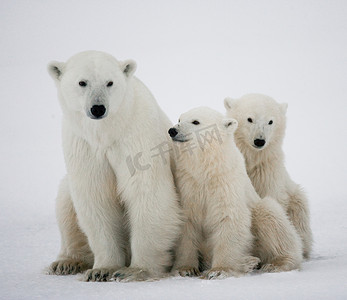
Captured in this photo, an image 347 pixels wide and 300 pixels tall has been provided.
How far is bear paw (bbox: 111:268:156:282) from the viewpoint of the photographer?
186 inches

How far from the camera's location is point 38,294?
13.9 feet

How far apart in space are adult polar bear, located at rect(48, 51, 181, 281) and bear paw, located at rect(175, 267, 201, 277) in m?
0.14

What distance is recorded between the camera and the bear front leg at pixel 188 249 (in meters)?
5.07

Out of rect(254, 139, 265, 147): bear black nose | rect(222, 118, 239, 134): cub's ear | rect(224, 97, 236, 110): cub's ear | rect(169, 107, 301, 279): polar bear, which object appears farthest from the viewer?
rect(224, 97, 236, 110): cub's ear

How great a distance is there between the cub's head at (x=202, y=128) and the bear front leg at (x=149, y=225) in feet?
1.47

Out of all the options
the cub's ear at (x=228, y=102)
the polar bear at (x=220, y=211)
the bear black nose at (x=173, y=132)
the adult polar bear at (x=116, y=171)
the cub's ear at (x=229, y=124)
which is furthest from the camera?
the cub's ear at (x=228, y=102)

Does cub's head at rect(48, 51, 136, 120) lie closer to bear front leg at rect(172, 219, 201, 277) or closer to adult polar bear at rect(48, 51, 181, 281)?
adult polar bear at rect(48, 51, 181, 281)

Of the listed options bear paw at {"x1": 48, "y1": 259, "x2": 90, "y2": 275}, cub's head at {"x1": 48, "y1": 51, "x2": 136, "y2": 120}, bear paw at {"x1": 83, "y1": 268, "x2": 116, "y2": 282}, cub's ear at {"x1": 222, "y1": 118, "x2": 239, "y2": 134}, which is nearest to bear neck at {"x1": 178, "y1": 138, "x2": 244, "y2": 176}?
cub's ear at {"x1": 222, "y1": 118, "x2": 239, "y2": 134}

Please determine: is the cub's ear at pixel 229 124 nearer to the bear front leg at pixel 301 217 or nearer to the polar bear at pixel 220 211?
the polar bear at pixel 220 211

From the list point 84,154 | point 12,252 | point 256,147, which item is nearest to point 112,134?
point 84,154

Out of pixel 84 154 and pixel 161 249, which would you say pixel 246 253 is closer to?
pixel 161 249

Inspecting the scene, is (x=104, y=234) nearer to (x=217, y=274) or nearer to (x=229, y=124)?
(x=217, y=274)

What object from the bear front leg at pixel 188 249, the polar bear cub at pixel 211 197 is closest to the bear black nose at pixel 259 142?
the polar bear cub at pixel 211 197

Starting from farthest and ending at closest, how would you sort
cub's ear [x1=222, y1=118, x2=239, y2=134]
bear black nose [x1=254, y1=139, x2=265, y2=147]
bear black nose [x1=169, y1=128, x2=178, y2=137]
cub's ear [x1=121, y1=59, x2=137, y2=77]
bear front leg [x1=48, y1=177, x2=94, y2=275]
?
1. bear black nose [x1=254, y1=139, x2=265, y2=147]
2. bear front leg [x1=48, y1=177, x2=94, y2=275]
3. cub's ear [x1=222, y1=118, x2=239, y2=134]
4. bear black nose [x1=169, y1=128, x2=178, y2=137]
5. cub's ear [x1=121, y1=59, x2=137, y2=77]
